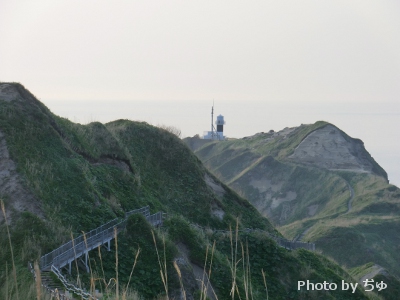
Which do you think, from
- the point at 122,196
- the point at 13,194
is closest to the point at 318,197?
the point at 122,196

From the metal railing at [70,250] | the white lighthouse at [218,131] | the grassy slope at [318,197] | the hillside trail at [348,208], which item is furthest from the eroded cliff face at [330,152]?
the metal railing at [70,250]

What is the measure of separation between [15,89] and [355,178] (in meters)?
58.8

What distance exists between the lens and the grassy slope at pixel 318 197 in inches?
2215

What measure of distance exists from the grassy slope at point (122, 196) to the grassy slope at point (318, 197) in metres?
12.3

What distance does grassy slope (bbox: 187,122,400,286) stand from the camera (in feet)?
185

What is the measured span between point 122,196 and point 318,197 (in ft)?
173

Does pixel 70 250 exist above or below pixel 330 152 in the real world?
above

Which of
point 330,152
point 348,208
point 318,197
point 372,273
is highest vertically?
point 372,273

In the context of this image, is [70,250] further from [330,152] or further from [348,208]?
[330,152]

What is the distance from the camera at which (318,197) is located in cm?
8119

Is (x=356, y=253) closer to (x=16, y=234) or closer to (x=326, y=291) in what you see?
(x=326, y=291)

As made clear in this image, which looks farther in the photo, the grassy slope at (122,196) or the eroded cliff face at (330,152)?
the eroded cliff face at (330,152)

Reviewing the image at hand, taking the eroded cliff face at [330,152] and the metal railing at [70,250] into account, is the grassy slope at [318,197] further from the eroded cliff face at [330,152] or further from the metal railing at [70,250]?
the metal railing at [70,250]

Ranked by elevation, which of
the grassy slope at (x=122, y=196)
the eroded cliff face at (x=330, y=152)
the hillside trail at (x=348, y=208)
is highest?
the grassy slope at (x=122, y=196)
